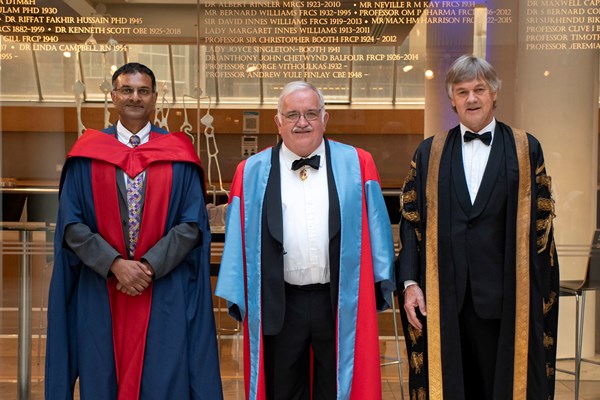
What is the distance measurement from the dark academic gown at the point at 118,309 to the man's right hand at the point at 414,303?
880mm

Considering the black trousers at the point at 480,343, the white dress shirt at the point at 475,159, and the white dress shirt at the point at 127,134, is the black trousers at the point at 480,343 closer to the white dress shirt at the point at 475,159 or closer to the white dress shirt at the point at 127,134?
the white dress shirt at the point at 475,159

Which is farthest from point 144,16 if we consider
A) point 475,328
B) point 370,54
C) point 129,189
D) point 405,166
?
point 475,328

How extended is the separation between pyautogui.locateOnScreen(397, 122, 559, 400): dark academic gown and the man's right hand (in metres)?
0.04

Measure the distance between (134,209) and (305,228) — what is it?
0.76 meters

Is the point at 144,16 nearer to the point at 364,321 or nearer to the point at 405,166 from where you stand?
the point at 405,166

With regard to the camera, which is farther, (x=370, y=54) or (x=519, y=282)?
(x=370, y=54)

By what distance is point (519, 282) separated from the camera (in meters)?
3.14

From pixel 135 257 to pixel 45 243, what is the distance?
87.0 inches

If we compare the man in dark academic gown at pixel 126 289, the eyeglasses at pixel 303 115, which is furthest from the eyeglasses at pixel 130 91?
the eyeglasses at pixel 303 115

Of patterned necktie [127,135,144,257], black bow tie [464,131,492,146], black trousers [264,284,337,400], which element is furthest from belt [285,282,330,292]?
black bow tie [464,131,492,146]

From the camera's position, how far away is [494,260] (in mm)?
3148

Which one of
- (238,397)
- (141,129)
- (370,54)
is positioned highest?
(370,54)

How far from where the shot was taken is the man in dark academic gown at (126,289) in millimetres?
3367

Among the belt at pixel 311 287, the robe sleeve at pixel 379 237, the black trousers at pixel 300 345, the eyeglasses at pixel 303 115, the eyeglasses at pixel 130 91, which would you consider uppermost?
the eyeglasses at pixel 130 91
